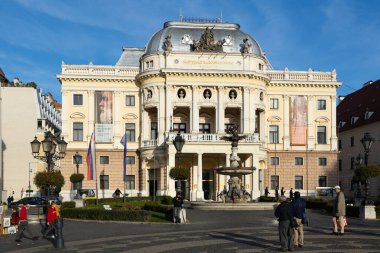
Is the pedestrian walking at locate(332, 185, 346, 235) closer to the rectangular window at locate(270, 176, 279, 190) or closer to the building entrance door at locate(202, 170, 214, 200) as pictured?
the building entrance door at locate(202, 170, 214, 200)

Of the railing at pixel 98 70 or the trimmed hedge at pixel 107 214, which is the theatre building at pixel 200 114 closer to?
the railing at pixel 98 70

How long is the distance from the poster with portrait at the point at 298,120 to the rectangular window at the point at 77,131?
27.4 m

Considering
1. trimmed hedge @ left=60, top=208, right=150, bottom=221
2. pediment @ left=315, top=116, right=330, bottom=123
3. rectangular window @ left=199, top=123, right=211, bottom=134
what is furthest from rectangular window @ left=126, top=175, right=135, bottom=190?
trimmed hedge @ left=60, top=208, right=150, bottom=221

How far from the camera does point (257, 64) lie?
250ft

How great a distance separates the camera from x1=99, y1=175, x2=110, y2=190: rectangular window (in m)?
76.3

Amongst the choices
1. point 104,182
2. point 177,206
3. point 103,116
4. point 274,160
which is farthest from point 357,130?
point 177,206

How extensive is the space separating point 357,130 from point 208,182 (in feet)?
89.7

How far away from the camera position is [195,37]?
251ft

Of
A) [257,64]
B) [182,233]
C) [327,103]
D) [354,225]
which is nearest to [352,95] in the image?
[327,103]

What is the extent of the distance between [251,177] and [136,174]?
593 inches

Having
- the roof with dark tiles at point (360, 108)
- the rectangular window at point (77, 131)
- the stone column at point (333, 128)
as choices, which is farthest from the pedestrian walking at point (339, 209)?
the roof with dark tiles at point (360, 108)

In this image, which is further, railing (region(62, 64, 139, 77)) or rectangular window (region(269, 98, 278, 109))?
rectangular window (region(269, 98, 278, 109))

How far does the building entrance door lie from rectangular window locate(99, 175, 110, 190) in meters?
12.1

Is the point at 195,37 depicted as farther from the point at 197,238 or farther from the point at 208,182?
the point at 197,238
